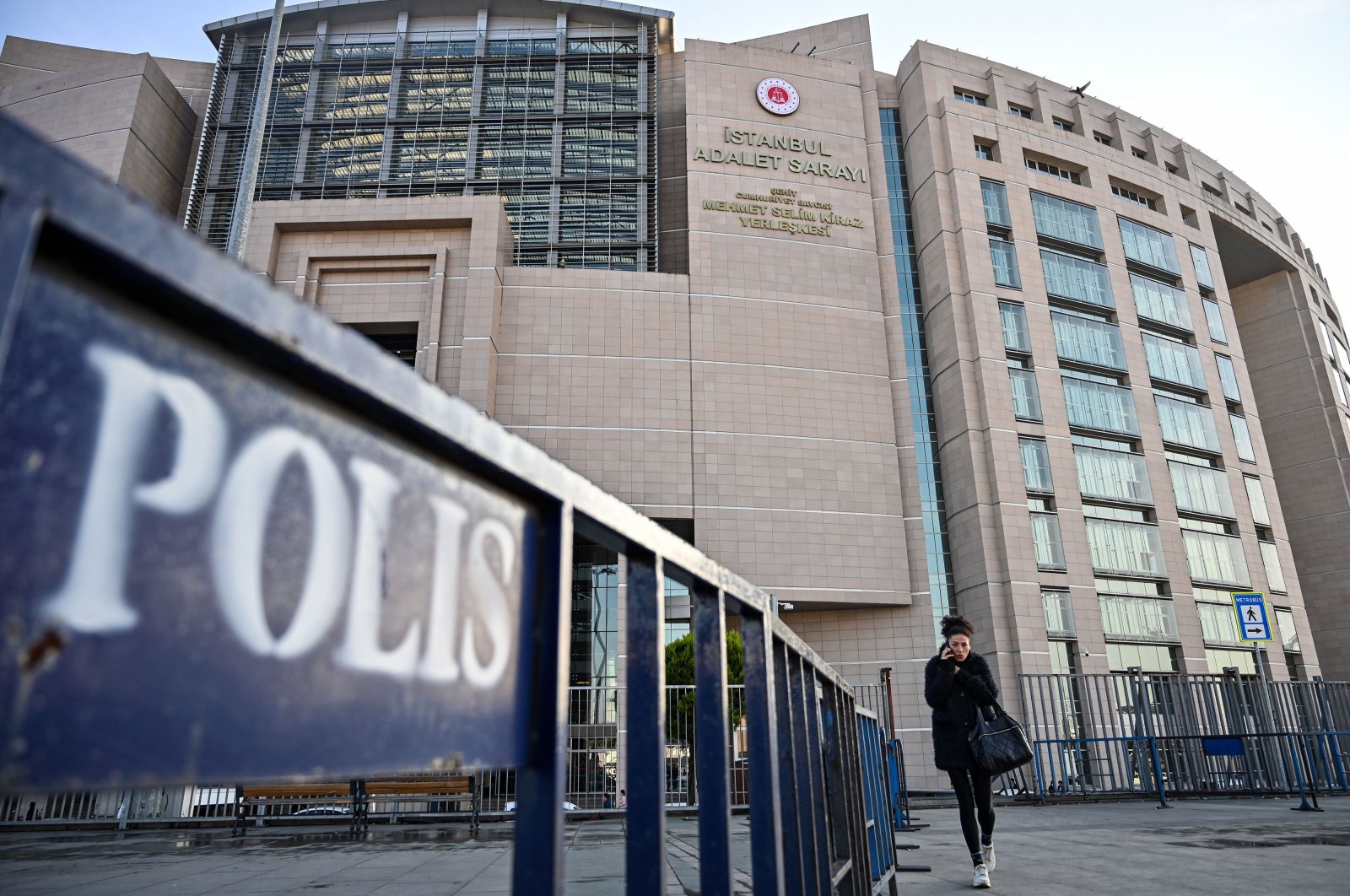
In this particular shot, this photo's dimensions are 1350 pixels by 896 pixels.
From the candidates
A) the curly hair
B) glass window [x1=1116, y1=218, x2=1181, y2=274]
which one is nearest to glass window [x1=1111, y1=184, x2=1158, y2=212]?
glass window [x1=1116, y1=218, x2=1181, y2=274]

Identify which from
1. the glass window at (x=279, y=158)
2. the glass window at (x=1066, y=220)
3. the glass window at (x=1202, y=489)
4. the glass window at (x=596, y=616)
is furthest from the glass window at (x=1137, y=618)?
the glass window at (x=279, y=158)

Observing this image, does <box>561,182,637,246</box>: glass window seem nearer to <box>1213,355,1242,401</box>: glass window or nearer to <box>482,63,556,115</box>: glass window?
<box>482,63,556,115</box>: glass window

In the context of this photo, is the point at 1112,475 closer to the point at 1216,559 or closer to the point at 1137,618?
the point at 1137,618

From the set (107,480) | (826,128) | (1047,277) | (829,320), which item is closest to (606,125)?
(826,128)

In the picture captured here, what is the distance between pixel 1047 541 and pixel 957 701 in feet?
79.1

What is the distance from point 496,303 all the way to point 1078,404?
70.4 feet

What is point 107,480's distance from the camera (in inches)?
26.0

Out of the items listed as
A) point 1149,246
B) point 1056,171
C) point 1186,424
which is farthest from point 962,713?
point 1149,246

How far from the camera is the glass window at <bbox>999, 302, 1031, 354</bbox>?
2947 centimetres

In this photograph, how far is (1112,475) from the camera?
2909cm

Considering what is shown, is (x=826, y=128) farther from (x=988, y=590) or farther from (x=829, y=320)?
(x=988, y=590)

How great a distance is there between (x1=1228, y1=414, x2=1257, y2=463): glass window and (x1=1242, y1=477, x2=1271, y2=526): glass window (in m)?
0.91

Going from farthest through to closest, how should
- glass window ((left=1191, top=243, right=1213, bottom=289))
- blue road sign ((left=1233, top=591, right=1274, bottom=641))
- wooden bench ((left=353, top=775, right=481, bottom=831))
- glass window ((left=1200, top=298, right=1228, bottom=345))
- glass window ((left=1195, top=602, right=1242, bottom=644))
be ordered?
glass window ((left=1191, top=243, right=1213, bottom=289)) → glass window ((left=1200, top=298, right=1228, bottom=345)) → glass window ((left=1195, top=602, right=1242, bottom=644)) → blue road sign ((left=1233, top=591, right=1274, bottom=641)) → wooden bench ((left=353, top=775, right=481, bottom=831))

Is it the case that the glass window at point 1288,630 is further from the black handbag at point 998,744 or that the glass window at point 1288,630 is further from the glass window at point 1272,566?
the black handbag at point 998,744
